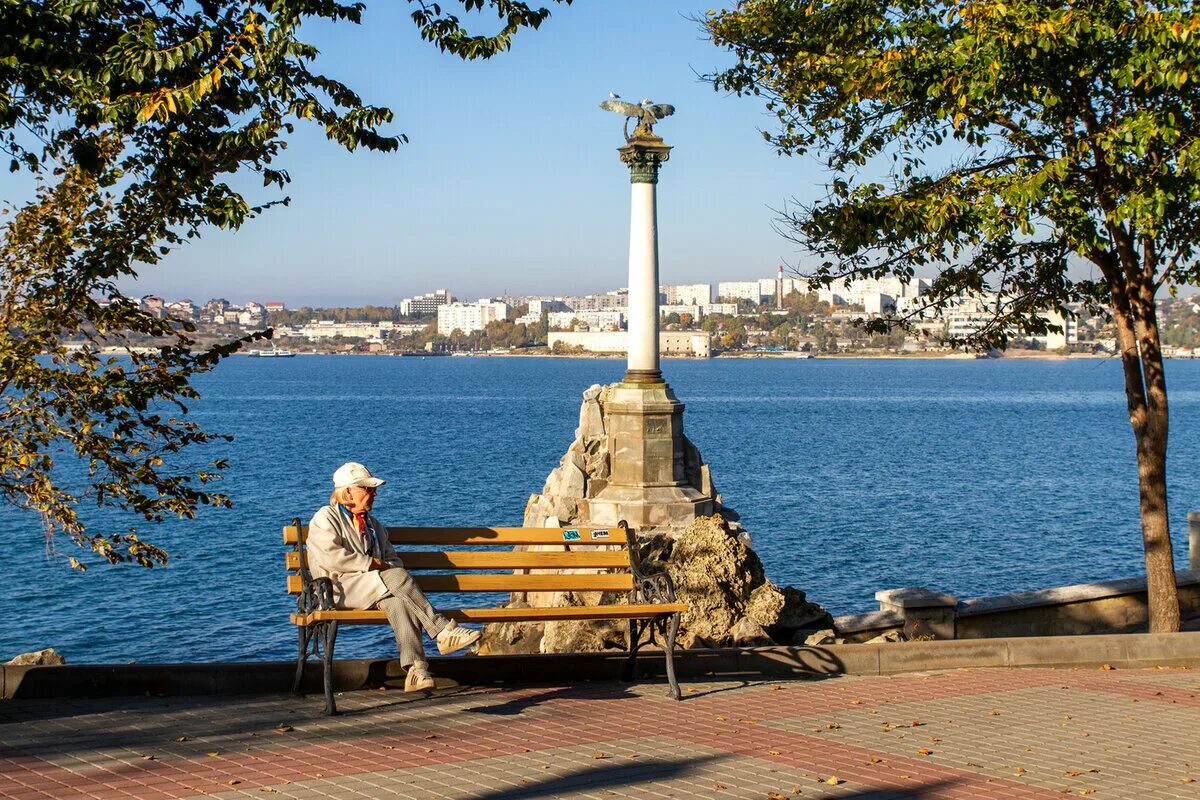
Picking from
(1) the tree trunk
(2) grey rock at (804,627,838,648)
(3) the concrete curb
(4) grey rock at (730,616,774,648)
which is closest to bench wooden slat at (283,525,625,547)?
(3) the concrete curb

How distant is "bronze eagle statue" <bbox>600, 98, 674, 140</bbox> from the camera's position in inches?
696

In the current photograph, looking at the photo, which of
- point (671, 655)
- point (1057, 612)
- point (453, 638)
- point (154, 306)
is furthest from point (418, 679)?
point (1057, 612)

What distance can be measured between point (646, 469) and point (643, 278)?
2.41 meters

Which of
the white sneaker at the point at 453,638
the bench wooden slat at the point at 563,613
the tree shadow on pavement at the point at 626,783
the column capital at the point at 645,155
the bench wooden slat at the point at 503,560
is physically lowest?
the tree shadow on pavement at the point at 626,783

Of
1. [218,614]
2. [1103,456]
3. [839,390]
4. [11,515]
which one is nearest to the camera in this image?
[218,614]

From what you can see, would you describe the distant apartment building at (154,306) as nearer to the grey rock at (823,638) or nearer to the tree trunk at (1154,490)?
the grey rock at (823,638)

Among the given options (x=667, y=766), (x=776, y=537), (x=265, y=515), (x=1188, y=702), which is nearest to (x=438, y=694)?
(x=667, y=766)

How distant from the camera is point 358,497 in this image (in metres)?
7.73

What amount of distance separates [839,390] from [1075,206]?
412 ft

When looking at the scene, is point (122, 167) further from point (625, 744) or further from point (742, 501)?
point (742, 501)

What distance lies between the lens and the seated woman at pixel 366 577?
24.7 ft

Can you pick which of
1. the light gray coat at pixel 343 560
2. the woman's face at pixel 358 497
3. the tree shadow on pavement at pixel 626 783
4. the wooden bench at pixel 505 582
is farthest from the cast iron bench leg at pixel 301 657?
the tree shadow on pavement at pixel 626 783

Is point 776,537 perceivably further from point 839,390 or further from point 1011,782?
point 839,390

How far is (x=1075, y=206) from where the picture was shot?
10.6 meters
